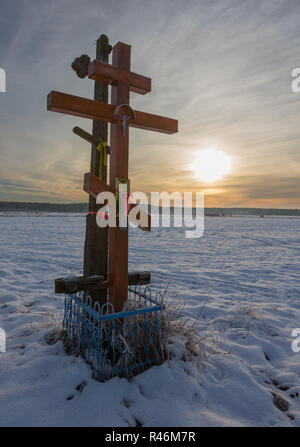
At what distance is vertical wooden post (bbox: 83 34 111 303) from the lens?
3.30 meters

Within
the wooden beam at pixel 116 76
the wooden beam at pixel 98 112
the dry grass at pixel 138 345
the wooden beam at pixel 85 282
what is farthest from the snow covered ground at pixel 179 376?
the wooden beam at pixel 116 76

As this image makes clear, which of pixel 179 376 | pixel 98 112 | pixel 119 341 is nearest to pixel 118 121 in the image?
pixel 98 112

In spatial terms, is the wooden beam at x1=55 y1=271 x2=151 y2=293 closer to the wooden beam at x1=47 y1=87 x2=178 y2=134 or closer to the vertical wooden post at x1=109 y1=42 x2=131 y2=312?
the vertical wooden post at x1=109 y1=42 x2=131 y2=312

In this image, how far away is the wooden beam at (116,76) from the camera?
9.16 ft

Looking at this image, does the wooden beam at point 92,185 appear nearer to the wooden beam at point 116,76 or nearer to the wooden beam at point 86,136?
the wooden beam at point 86,136

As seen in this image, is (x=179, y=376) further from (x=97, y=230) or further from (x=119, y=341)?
(x=97, y=230)

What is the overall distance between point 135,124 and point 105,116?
0.39 meters

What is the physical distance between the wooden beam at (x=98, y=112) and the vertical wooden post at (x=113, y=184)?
0.55 feet

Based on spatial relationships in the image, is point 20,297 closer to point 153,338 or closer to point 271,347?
point 153,338

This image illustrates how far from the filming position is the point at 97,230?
3.35m

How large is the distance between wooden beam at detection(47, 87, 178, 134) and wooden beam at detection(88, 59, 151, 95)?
13.0 inches

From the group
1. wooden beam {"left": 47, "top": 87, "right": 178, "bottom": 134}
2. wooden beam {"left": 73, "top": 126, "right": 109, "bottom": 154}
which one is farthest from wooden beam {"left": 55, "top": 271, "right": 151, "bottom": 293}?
wooden beam {"left": 47, "top": 87, "right": 178, "bottom": 134}

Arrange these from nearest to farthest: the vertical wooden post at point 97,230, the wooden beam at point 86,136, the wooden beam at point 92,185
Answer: the wooden beam at point 92,185 < the wooden beam at point 86,136 < the vertical wooden post at point 97,230
